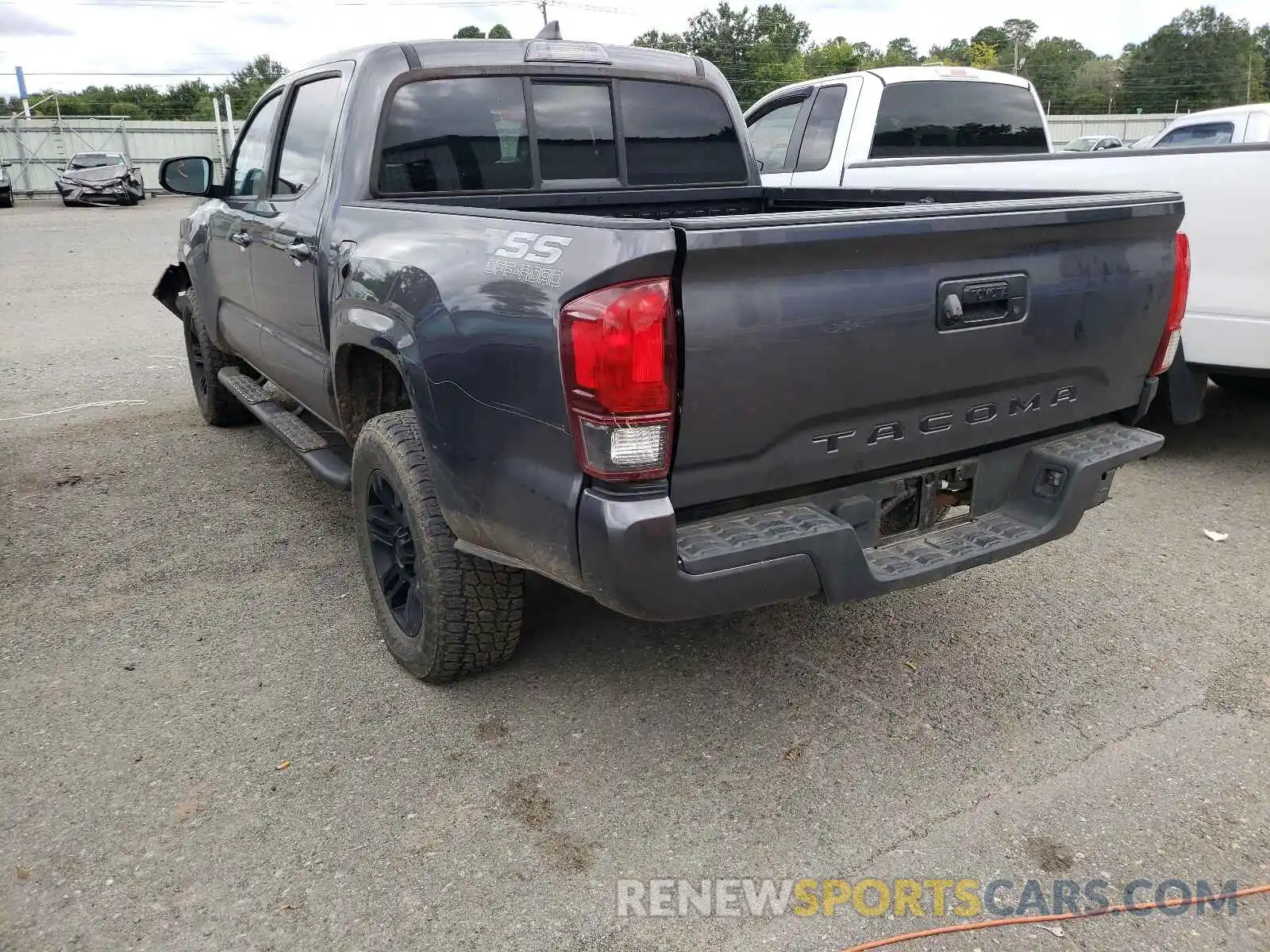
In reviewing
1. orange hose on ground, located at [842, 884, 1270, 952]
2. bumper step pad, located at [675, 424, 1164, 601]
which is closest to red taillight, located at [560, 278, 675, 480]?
bumper step pad, located at [675, 424, 1164, 601]

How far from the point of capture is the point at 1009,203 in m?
2.62

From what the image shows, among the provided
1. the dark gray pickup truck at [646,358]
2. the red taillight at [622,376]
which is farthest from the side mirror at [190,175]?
the red taillight at [622,376]

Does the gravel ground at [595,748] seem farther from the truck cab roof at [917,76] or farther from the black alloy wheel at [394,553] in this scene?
the truck cab roof at [917,76]

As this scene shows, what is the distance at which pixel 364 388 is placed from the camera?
358cm

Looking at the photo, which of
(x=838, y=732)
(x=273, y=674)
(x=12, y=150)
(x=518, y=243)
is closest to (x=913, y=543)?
(x=838, y=732)

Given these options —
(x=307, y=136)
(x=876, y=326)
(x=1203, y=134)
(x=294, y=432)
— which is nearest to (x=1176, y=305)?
(x=876, y=326)

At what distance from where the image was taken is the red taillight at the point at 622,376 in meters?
2.16

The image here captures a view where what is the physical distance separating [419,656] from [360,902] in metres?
0.93

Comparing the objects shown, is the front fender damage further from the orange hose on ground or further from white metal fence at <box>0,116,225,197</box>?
white metal fence at <box>0,116,225,197</box>

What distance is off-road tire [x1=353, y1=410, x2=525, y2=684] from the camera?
2.96 metres

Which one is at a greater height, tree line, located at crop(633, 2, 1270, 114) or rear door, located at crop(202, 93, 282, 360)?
tree line, located at crop(633, 2, 1270, 114)

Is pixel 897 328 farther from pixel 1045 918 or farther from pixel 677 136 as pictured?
pixel 677 136

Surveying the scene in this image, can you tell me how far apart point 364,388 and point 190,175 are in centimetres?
213

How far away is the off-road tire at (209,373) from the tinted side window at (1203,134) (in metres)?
8.71
